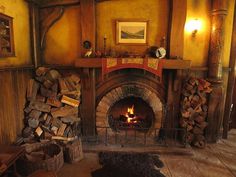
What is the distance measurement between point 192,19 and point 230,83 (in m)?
1.55

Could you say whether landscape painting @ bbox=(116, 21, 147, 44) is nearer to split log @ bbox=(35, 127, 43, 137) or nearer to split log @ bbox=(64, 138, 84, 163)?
split log @ bbox=(64, 138, 84, 163)

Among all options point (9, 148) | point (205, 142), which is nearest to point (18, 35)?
point (9, 148)

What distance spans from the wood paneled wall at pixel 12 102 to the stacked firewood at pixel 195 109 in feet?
9.86

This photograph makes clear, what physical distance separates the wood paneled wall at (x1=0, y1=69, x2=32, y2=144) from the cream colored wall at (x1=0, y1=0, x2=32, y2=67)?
0.58 ft

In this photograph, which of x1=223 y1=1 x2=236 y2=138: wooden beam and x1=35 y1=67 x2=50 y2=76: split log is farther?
x1=223 y1=1 x2=236 y2=138: wooden beam

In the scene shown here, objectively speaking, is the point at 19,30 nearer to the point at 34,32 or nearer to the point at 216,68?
the point at 34,32

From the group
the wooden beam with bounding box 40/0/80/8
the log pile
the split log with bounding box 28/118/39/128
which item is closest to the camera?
the log pile

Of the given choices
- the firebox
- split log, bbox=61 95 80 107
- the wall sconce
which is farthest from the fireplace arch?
the wall sconce

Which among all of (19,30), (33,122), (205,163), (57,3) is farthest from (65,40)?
(205,163)

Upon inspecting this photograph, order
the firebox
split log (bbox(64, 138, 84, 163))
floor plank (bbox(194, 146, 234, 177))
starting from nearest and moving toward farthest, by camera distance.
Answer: floor plank (bbox(194, 146, 234, 177))
split log (bbox(64, 138, 84, 163))
the firebox

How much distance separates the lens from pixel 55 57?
376 cm

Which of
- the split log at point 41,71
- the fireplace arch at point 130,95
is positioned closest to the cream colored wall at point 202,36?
the fireplace arch at point 130,95

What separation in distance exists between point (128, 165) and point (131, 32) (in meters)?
2.42

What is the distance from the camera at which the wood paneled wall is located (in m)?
2.76
